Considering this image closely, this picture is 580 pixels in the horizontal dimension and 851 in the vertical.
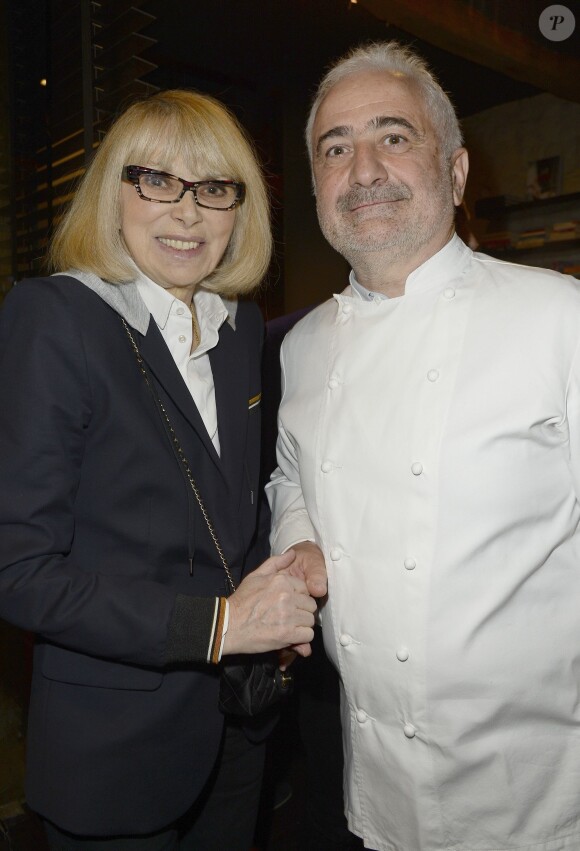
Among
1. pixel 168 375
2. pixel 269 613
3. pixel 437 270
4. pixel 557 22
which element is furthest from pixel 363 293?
pixel 557 22

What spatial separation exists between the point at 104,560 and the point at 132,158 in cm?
81

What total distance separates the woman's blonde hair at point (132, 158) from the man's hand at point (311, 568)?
26.0 inches

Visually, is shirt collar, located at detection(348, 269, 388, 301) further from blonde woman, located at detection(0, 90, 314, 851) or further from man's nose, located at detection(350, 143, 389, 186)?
blonde woman, located at detection(0, 90, 314, 851)

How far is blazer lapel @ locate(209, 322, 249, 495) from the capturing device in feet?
4.92

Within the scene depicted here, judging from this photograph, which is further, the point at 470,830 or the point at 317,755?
the point at 317,755

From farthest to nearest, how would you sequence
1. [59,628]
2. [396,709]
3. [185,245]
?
[185,245] < [396,709] < [59,628]

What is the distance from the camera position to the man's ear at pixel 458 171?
170cm

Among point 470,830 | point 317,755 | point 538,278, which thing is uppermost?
point 538,278

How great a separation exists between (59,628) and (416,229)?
1.05 metres

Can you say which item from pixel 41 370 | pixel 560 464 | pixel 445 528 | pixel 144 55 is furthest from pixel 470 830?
pixel 144 55

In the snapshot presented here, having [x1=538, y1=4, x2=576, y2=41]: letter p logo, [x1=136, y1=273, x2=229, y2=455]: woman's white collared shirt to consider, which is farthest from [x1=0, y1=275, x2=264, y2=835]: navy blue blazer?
[x1=538, y1=4, x2=576, y2=41]: letter p logo

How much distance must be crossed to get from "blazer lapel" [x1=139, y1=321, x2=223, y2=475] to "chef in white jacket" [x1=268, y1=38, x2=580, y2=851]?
0.97 ft

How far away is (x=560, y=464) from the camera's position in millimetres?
1362

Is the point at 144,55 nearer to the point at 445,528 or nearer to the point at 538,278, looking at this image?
the point at 538,278
